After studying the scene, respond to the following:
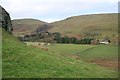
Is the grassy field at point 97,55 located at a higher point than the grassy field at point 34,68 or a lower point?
lower

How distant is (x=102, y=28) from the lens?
19950cm

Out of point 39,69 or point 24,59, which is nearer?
point 39,69

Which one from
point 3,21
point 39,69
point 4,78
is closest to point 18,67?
point 39,69

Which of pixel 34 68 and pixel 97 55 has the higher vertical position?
pixel 34 68

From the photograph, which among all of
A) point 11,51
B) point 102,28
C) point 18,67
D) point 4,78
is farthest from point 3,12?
point 102,28

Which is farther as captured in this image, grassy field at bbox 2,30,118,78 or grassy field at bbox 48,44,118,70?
grassy field at bbox 48,44,118,70

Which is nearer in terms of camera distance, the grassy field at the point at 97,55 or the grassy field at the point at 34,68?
the grassy field at the point at 34,68

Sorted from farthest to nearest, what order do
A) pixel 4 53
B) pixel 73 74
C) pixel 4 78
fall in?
1. pixel 4 53
2. pixel 73 74
3. pixel 4 78

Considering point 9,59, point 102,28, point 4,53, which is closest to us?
point 9,59

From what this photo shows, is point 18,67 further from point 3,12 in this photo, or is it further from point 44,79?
point 3,12

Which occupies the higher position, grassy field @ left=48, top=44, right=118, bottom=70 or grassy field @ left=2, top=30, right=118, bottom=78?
grassy field @ left=2, top=30, right=118, bottom=78

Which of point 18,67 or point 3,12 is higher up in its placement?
point 3,12

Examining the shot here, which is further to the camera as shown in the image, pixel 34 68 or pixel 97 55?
→ pixel 97 55

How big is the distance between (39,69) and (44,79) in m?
2.78
